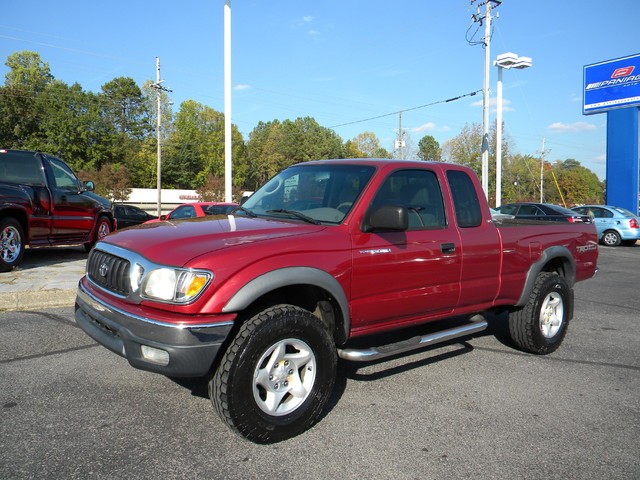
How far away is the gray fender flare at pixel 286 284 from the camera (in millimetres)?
3082

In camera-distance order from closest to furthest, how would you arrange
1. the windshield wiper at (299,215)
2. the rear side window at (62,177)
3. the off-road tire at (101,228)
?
the windshield wiper at (299,215)
the rear side window at (62,177)
the off-road tire at (101,228)

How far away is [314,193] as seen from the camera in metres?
4.31

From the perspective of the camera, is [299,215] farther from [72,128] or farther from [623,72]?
[72,128]

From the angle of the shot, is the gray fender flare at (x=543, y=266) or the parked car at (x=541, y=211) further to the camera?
the parked car at (x=541, y=211)

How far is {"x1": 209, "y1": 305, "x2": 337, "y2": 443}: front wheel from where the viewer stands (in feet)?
10.0

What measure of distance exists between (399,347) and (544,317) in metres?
2.28

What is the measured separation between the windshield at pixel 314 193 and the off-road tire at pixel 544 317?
2260 mm

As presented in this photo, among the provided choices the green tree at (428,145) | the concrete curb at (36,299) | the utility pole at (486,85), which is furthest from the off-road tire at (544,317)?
the green tree at (428,145)

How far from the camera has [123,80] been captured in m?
79.8

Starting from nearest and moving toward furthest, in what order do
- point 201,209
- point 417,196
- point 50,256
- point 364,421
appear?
1. point 364,421
2. point 417,196
3. point 50,256
4. point 201,209

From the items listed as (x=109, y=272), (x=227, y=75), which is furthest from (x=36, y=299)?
(x=227, y=75)

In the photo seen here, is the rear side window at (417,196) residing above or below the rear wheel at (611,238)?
above

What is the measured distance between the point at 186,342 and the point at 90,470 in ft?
2.72

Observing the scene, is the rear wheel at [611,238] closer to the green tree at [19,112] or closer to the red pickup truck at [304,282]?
the red pickup truck at [304,282]
